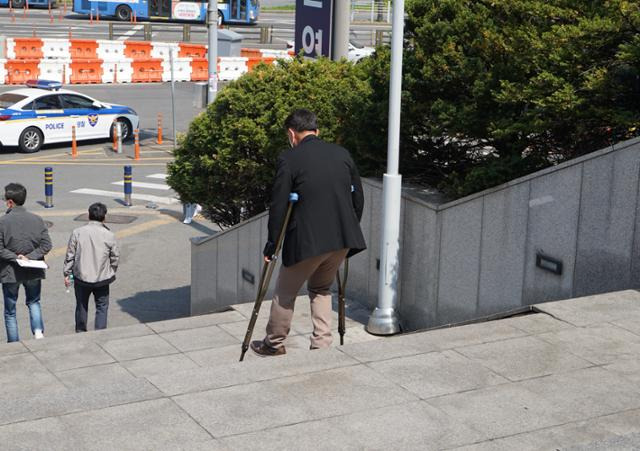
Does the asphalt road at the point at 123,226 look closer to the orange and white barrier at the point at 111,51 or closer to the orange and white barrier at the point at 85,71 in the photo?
the orange and white barrier at the point at 85,71

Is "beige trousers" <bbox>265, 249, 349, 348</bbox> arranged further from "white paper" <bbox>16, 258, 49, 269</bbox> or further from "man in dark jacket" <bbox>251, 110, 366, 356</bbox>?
"white paper" <bbox>16, 258, 49, 269</bbox>

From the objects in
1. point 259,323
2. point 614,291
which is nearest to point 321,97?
point 259,323

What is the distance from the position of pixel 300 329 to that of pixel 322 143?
2823mm

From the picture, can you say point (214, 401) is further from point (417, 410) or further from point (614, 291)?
point (614, 291)

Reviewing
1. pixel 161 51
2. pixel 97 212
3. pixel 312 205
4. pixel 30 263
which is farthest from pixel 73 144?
pixel 312 205

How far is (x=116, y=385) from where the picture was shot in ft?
18.4

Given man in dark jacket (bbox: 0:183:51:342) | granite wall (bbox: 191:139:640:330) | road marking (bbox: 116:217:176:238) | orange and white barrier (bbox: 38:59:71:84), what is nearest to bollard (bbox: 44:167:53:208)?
road marking (bbox: 116:217:176:238)

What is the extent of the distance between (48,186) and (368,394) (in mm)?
14467

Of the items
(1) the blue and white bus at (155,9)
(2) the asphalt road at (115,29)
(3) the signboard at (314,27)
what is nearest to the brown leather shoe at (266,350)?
(3) the signboard at (314,27)

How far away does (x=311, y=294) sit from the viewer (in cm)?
695

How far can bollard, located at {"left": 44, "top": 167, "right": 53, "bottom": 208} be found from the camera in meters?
18.7

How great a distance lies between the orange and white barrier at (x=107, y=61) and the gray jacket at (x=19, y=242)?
83.6ft

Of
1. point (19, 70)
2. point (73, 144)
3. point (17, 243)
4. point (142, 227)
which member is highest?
point (19, 70)

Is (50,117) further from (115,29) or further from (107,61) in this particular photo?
(115,29)
